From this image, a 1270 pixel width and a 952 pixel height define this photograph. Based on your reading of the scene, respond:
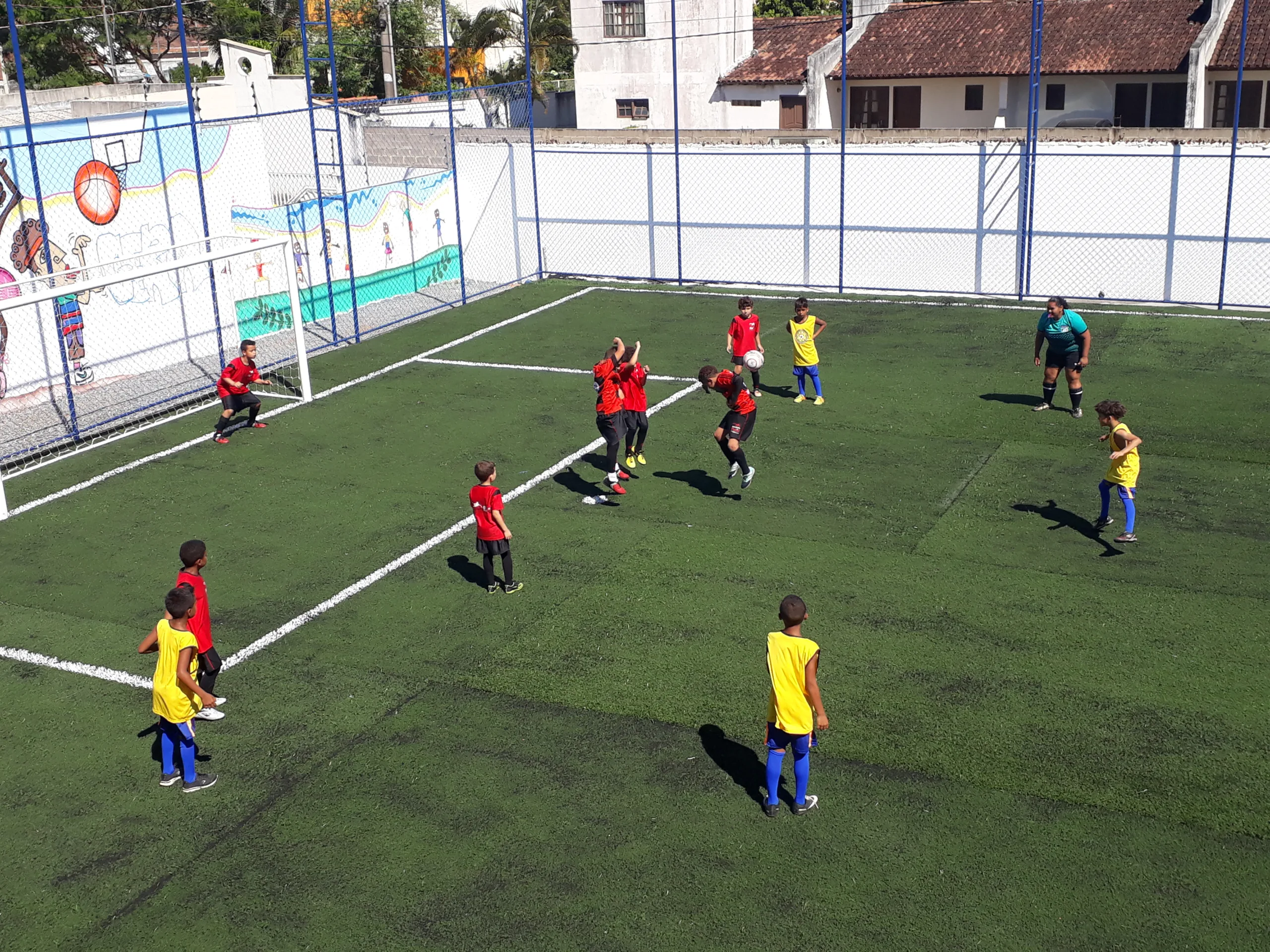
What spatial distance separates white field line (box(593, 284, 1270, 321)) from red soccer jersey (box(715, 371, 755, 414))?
429 inches

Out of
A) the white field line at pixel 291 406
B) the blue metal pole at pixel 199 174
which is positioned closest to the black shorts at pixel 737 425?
the white field line at pixel 291 406

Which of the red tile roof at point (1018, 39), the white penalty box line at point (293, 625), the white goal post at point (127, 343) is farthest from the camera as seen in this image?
the red tile roof at point (1018, 39)

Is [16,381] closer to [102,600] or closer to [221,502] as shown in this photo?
[221,502]

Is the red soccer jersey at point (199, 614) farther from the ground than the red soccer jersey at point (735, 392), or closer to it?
closer to it

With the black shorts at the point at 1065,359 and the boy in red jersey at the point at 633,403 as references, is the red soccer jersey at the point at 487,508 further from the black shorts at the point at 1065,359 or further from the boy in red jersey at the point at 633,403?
the black shorts at the point at 1065,359

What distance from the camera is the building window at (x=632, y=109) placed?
43.6m

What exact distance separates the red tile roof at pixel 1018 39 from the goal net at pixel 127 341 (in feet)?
73.3

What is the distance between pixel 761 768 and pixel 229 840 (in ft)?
12.3

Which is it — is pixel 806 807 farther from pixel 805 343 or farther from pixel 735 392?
pixel 805 343

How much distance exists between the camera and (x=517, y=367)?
2025cm

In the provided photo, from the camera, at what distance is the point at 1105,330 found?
21359 millimetres

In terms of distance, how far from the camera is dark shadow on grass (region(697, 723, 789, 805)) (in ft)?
28.7

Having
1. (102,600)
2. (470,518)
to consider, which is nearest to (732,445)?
(470,518)

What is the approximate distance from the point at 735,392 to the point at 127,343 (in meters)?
11.4
